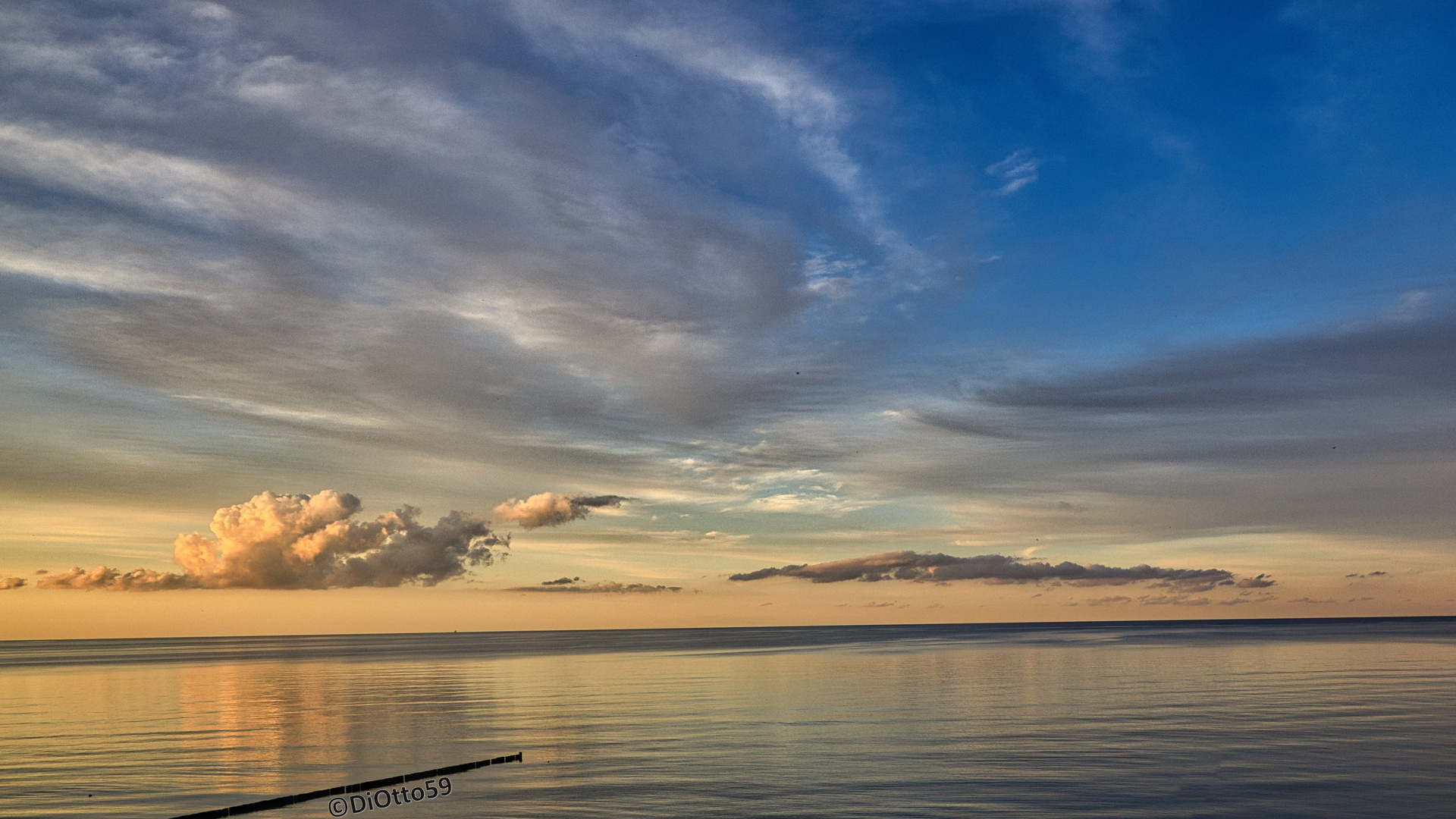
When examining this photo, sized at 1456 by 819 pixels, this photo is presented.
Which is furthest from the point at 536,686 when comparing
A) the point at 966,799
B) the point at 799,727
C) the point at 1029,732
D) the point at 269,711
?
the point at 966,799

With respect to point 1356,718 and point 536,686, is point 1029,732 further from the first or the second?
point 536,686

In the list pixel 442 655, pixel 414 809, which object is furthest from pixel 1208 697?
pixel 442 655

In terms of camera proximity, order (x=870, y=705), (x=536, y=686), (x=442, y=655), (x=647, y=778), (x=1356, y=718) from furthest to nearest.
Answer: (x=442, y=655), (x=536, y=686), (x=870, y=705), (x=1356, y=718), (x=647, y=778)

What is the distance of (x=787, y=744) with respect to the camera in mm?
45781

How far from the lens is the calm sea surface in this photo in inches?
1315

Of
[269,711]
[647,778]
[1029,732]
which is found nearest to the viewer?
[647,778]

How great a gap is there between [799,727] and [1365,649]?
380ft

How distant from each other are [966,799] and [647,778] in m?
11.9

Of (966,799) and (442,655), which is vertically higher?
(966,799)

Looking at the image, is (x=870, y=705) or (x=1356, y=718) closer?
(x=1356, y=718)

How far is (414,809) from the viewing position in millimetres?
33344

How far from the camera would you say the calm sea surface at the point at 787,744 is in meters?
33.4

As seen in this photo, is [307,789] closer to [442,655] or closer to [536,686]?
[536,686]

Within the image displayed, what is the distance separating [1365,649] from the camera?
132 meters
